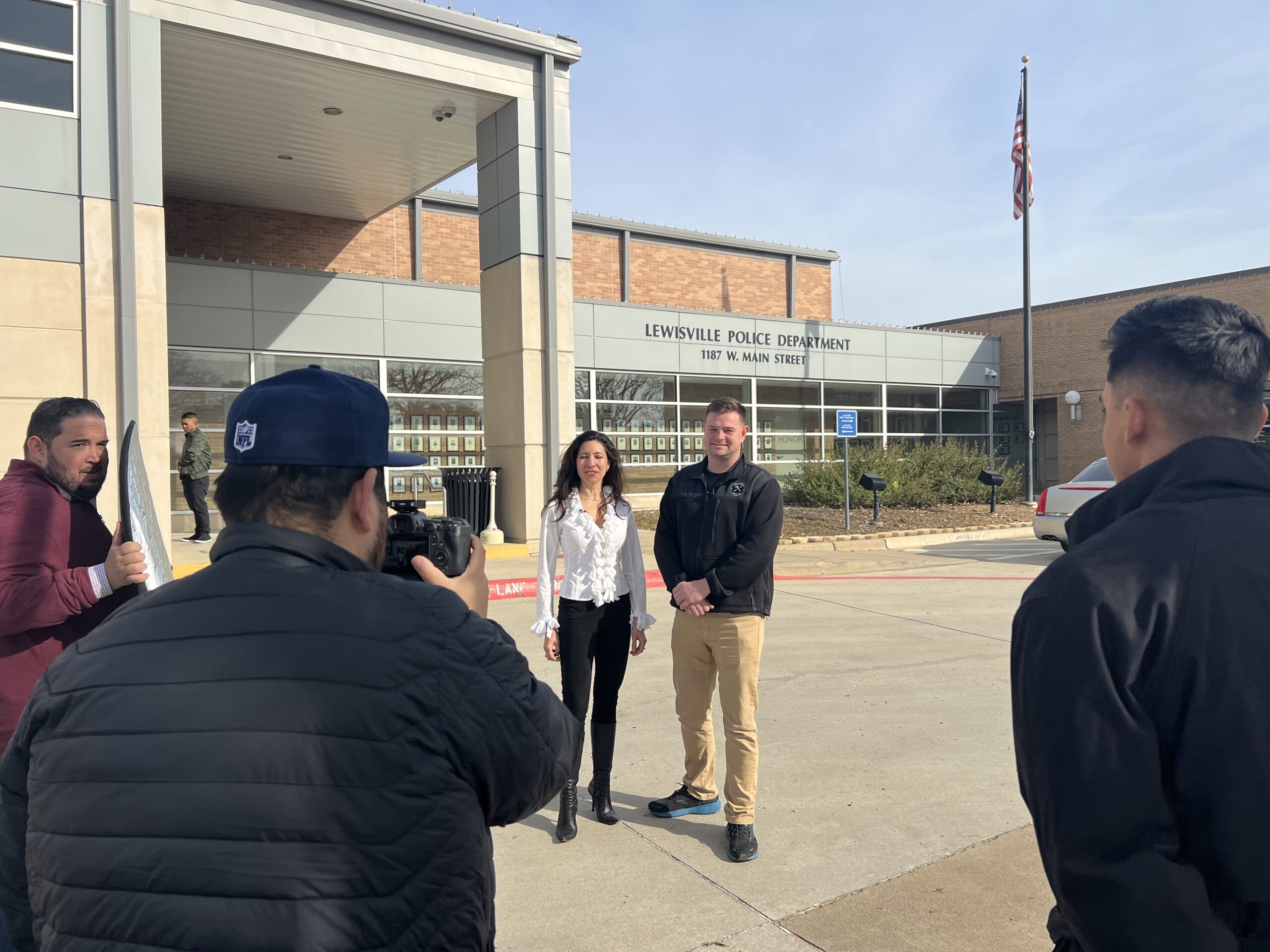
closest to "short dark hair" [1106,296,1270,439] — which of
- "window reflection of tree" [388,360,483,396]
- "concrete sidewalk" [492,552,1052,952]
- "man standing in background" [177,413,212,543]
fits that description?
"concrete sidewalk" [492,552,1052,952]

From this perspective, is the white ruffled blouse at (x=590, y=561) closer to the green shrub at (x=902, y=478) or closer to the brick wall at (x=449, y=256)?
the brick wall at (x=449, y=256)

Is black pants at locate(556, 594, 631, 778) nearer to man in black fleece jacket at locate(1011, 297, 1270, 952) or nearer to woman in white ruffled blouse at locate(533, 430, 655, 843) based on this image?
woman in white ruffled blouse at locate(533, 430, 655, 843)

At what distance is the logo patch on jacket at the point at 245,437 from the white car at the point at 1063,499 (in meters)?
12.8

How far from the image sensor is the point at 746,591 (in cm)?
436

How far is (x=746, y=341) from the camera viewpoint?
2423 centimetres

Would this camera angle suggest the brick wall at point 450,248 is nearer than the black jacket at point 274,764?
No

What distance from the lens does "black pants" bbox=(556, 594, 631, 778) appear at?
176 inches

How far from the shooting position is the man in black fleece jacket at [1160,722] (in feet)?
4.81

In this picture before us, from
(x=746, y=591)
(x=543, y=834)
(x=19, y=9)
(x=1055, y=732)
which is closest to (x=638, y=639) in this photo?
(x=746, y=591)

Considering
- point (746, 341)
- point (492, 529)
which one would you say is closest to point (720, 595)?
point (492, 529)

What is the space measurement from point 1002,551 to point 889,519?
10.2ft

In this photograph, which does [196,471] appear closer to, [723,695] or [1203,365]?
[723,695]

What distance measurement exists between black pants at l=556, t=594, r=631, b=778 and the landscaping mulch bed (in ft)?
38.1

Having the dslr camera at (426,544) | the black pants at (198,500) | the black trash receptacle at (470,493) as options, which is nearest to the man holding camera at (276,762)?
the dslr camera at (426,544)
